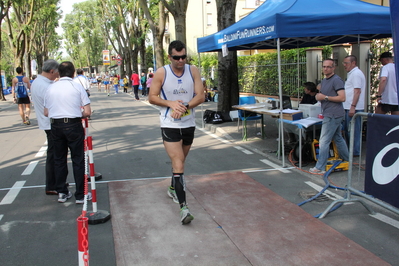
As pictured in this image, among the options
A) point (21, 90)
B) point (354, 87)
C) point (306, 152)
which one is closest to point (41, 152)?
point (21, 90)

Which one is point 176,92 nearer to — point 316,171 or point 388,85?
point 316,171

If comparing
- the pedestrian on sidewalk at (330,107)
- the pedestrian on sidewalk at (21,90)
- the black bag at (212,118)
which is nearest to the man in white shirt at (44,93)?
the pedestrian on sidewalk at (330,107)

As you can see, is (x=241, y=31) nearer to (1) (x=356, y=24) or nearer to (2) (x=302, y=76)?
(1) (x=356, y=24)

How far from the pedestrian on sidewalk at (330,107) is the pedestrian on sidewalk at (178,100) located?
264 centimetres

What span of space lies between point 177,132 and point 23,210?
2.44 m

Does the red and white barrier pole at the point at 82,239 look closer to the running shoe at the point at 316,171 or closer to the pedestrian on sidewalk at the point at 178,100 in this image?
the pedestrian on sidewalk at the point at 178,100

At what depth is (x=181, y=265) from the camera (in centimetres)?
359

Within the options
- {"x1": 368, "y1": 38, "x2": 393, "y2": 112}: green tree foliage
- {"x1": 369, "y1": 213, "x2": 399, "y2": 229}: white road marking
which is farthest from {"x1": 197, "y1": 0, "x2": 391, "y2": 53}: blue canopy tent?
{"x1": 368, "y1": 38, "x2": 393, "y2": 112}: green tree foliage

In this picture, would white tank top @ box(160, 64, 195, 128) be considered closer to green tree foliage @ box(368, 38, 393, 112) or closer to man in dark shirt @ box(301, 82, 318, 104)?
man in dark shirt @ box(301, 82, 318, 104)

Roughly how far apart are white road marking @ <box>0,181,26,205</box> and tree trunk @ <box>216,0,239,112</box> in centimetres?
764

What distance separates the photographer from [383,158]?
414 centimetres

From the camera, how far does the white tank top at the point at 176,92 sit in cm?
453

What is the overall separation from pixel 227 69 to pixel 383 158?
8827mm

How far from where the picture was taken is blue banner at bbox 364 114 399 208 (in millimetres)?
3957
